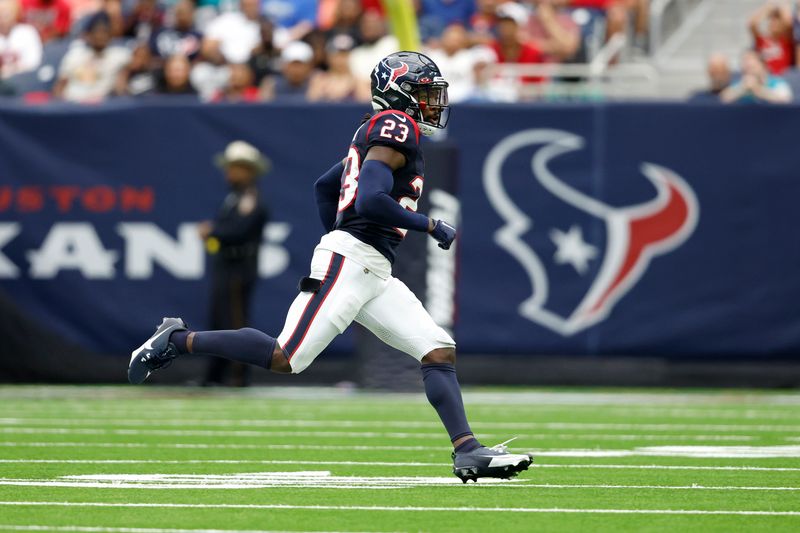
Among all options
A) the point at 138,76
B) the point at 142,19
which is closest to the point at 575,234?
the point at 138,76

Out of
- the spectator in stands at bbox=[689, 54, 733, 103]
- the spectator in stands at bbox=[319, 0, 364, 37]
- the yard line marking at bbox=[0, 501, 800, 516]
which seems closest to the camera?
the yard line marking at bbox=[0, 501, 800, 516]

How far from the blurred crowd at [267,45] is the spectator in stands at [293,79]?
0.5 inches

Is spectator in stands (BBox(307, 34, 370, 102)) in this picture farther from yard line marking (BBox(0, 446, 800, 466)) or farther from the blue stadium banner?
yard line marking (BBox(0, 446, 800, 466))

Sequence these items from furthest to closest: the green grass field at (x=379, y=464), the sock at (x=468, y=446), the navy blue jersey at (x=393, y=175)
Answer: the navy blue jersey at (x=393, y=175) → the sock at (x=468, y=446) → the green grass field at (x=379, y=464)

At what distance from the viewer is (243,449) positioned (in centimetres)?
833

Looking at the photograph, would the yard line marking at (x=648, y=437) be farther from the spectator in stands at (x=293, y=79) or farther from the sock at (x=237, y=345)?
the spectator in stands at (x=293, y=79)

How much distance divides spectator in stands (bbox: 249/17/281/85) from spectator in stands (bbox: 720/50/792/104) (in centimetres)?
453

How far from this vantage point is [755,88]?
45.2ft

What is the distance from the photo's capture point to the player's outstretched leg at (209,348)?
6.73 metres

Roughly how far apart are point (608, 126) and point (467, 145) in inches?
46.4

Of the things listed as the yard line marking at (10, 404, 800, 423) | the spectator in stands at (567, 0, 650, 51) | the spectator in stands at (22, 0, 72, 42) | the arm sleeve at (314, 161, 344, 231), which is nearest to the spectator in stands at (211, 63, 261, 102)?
the spectator in stands at (22, 0, 72, 42)

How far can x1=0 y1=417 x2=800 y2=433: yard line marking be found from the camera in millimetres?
9750

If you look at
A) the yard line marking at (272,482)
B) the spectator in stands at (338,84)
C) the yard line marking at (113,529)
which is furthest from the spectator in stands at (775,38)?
the yard line marking at (113,529)

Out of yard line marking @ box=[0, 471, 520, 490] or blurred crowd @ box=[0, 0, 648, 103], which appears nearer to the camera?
yard line marking @ box=[0, 471, 520, 490]
